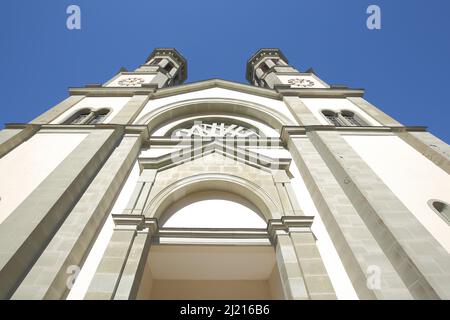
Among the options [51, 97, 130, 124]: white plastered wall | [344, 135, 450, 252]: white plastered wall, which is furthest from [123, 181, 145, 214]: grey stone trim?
[344, 135, 450, 252]: white plastered wall

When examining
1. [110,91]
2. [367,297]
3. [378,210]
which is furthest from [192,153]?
[110,91]

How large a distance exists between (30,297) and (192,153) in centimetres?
596

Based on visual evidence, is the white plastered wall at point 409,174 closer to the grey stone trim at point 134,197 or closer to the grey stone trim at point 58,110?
the grey stone trim at point 134,197

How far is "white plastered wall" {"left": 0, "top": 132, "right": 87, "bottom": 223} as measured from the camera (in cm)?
683

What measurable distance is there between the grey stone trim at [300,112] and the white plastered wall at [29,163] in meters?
8.74

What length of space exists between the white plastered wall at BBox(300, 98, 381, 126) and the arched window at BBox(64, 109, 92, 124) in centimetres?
1088

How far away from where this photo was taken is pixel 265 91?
14711 millimetres

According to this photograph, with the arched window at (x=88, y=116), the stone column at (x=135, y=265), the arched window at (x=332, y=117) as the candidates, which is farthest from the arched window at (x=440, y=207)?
A: the arched window at (x=88, y=116)

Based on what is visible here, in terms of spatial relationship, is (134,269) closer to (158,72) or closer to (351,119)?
(351,119)

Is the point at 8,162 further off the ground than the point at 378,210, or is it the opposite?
the point at 8,162

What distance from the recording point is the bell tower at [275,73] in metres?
19.6

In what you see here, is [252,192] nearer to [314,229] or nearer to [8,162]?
[314,229]

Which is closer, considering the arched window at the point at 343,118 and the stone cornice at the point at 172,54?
the arched window at the point at 343,118
